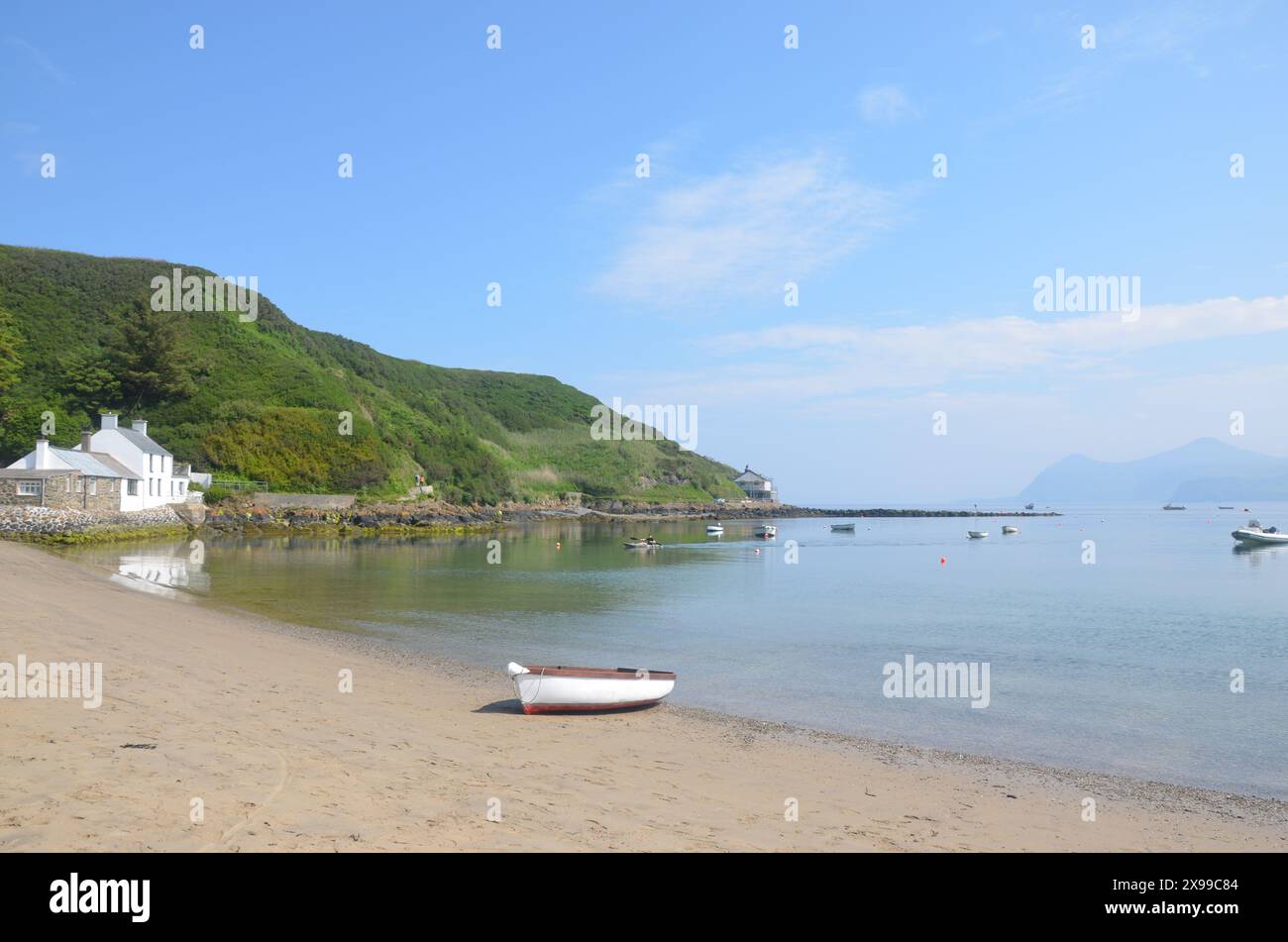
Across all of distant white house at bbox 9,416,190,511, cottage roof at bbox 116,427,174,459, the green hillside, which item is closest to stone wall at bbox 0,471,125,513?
distant white house at bbox 9,416,190,511

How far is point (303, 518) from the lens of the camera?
76312 millimetres

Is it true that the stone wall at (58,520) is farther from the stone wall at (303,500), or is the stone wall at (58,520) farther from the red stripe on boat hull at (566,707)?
the red stripe on boat hull at (566,707)

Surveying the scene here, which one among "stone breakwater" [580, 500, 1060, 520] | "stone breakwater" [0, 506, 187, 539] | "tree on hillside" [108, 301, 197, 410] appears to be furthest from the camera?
"stone breakwater" [580, 500, 1060, 520]

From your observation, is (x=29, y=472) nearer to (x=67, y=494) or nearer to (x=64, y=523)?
(x=67, y=494)

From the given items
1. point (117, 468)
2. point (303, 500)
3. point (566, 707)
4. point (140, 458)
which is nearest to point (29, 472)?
point (117, 468)

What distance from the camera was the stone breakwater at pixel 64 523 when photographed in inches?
1903

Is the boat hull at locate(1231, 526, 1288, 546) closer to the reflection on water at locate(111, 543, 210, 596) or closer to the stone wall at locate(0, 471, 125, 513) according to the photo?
the reflection on water at locate(111, 543, 210, 596)

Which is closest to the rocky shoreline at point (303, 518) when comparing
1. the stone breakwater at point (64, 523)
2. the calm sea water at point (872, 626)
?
the stone breakwater at point (64, 523)

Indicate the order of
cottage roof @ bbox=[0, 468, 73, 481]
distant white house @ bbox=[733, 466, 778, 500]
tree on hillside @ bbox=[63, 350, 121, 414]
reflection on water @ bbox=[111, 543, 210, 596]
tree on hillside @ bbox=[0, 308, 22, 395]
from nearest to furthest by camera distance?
1. reflection on water @ bbox=[111, 543, 210, 596]
2. cottage roof @ bbox=[0, 468, 73, 481]
3. tree on hillside @ bbox=[0, 308, 22, 395]
4. tree on hillside @ bbox=[63, 350, 121, 414]
5. distant white house @ bbox=[733, 466, 778, 500]

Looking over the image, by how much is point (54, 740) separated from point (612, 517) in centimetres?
11487

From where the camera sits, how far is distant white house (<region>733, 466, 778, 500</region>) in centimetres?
18788

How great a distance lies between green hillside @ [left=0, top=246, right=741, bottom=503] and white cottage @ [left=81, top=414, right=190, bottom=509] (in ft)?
56.9

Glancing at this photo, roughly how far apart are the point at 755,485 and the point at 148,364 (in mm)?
128036
